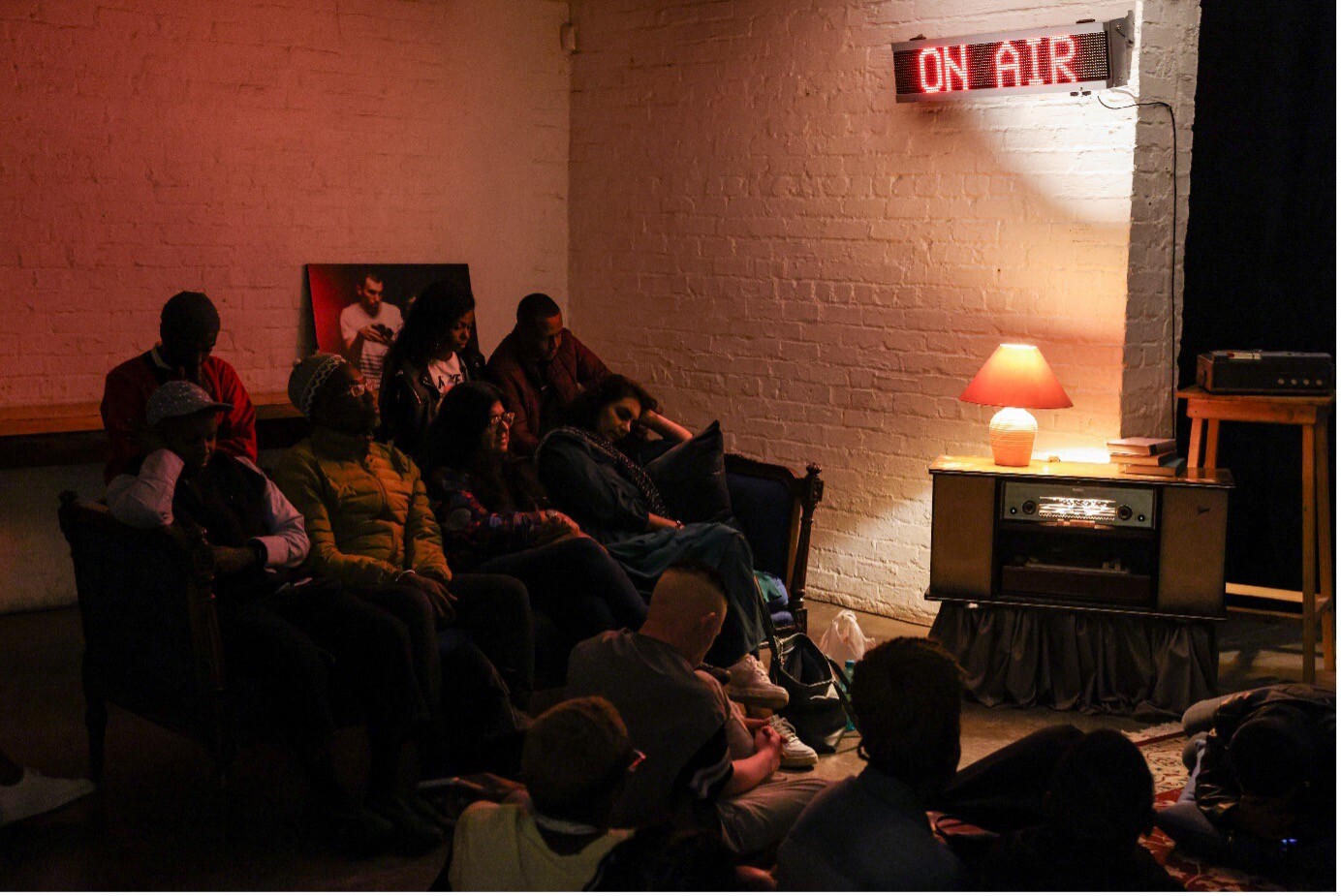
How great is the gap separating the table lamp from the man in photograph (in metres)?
2.74

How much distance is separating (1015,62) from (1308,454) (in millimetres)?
1799

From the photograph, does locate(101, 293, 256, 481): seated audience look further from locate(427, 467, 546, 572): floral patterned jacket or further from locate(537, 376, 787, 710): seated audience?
locate(537, 376, 787, 710): seated audience

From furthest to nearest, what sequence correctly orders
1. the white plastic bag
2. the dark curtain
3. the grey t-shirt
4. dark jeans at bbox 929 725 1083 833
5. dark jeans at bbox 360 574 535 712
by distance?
the dark curtain < the white plastic bag < dark jeans at bbox 360 574 535 712 < dark jeans at bbox 929 725 1083 833 < the grey t-shirt

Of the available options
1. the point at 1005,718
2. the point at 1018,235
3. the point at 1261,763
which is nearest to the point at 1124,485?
the point at 1005,718

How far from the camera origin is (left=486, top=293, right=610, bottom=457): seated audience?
5.51 meters

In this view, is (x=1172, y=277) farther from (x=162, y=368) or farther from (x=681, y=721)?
(x=162, y=368)

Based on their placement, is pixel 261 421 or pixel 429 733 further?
pixel 261 421

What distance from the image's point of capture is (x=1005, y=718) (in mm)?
4789

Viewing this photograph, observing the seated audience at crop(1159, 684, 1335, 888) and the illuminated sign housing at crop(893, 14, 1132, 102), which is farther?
the illuminated sign housing at crop(893, 14, 1132, 102)

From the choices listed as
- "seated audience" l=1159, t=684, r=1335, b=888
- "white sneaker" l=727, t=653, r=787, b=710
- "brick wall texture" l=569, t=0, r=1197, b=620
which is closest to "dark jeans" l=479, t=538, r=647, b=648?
"white sneaker" l=727, t=653, r=787, b=710

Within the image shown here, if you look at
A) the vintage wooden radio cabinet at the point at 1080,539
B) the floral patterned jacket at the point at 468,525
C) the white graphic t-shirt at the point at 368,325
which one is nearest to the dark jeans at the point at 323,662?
the floral patterned jacket at the point at 468,525

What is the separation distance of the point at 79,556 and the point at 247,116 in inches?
107

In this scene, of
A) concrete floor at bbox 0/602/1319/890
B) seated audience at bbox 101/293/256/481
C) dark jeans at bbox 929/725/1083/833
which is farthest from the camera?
seated audience at bbox 101/293/256/481

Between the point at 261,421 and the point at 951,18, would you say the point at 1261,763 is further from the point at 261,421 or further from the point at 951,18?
the point at 261,421
